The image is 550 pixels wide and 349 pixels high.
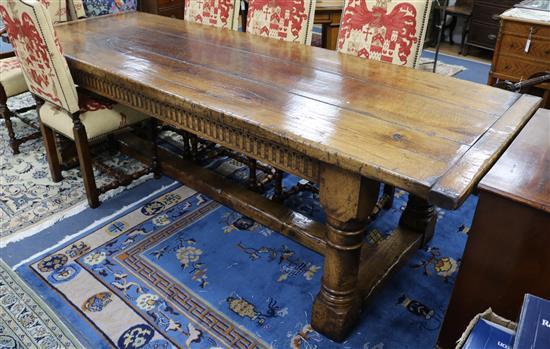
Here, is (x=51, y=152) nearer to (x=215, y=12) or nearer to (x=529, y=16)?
(x=215, y=12)

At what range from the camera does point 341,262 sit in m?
1.44

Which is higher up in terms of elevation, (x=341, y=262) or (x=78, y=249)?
(x=341, y=262)

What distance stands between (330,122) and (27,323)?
4.20 feet

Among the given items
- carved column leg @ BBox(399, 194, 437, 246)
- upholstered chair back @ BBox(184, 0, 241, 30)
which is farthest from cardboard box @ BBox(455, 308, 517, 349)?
upholstered chair back @ BBox(184, 0, 241, 30)

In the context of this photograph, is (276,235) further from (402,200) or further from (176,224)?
(402,200)

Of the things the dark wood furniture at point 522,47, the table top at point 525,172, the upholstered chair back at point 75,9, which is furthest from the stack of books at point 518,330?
the upholstered chair back at point 75,9

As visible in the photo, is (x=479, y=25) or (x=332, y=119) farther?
(x=479, y=25)

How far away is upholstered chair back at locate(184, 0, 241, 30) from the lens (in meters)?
2.58

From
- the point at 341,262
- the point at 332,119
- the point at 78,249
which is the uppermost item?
the point at 332,119

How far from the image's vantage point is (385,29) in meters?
1.99

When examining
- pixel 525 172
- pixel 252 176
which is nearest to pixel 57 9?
pixel 252 176

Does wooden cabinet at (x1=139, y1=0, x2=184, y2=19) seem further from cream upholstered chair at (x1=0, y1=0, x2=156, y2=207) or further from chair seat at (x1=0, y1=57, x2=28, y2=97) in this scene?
cream upholstered chair at (x1=0, y1=0, x2=156, y2=207)

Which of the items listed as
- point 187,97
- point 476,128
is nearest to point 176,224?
point 187,97

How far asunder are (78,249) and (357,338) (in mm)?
1236
